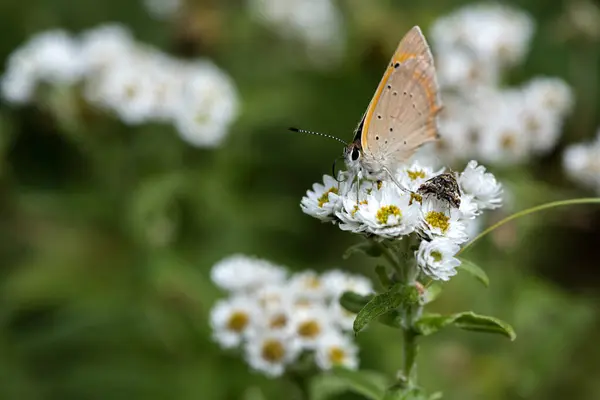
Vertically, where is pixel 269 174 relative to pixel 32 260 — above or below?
above

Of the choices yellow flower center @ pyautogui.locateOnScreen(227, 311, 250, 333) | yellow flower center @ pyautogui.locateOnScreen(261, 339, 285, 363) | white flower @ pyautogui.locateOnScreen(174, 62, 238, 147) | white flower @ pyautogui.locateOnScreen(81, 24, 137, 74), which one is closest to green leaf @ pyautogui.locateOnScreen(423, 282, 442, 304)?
yellow flower center @ pyautogui.locateOnScreen(261, 339, 285, 363)

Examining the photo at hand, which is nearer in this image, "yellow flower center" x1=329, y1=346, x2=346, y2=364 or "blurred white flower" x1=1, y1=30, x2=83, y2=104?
"yellow flower center" x1=329, y1=346, x2=346, y2=364

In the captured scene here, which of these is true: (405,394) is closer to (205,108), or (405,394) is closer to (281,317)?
(281,317)

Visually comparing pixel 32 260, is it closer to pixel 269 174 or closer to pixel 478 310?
pixel 269 174

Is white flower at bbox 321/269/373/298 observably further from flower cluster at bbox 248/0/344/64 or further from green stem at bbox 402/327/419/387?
flower cluster at bbox 248/0/344/64

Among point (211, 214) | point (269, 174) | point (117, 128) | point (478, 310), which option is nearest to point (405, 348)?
point (478, 310)

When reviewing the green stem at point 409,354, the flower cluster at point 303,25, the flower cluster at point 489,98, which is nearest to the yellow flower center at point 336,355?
the green stem at point 409,354
